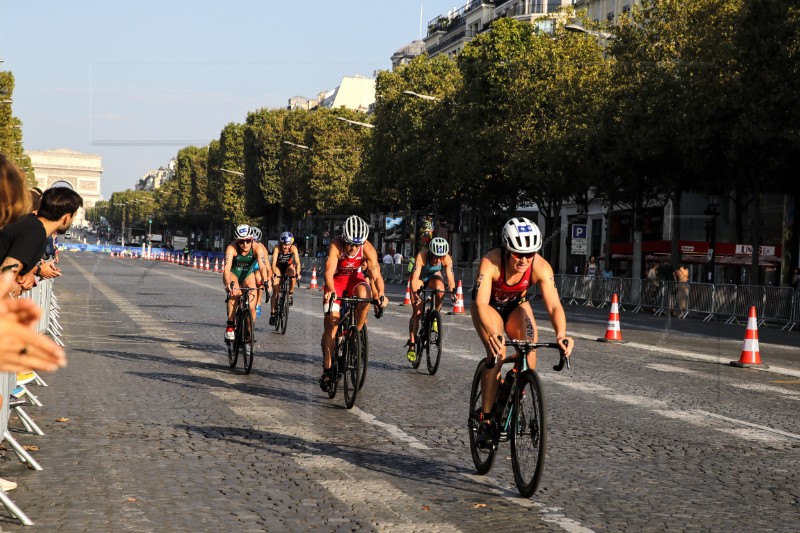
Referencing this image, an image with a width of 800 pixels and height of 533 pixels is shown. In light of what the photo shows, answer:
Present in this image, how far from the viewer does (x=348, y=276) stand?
11.7 metres

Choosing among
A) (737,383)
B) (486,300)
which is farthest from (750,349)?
(486,300)

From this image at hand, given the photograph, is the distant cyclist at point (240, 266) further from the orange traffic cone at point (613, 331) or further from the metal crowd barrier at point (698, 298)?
the metal crowd barrier at point (698, 298)

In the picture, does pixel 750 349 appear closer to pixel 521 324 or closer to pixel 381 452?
pixel 381 452

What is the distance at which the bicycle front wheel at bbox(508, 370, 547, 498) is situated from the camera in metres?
6.79

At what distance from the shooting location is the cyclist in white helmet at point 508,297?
23.5 ft

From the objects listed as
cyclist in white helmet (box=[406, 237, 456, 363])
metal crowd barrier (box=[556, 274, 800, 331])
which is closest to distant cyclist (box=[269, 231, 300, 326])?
cyclist in white helmet (box=[406, 237, 456, 363])

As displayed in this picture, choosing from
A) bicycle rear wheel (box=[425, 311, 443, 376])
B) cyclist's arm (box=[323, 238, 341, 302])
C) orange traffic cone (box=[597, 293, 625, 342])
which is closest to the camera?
cyclist's arm (box=[323, 238, 341, 302])

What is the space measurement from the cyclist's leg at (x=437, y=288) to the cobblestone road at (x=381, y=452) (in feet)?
2.90

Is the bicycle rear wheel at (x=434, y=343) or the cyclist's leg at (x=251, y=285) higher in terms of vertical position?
the cyclist's leg at (x=251, y=285)

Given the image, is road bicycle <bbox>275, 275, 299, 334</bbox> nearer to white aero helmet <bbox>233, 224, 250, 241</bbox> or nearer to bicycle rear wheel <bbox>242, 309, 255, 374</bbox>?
white aero helmet <bbox>233, 224, 250, 241</bbox>

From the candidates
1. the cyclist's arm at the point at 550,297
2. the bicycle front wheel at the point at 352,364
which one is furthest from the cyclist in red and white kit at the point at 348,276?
the cyclist's arm at the point at 550,297

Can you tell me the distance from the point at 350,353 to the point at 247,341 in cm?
307

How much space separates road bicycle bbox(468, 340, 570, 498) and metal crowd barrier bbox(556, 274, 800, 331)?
24231 millimetres

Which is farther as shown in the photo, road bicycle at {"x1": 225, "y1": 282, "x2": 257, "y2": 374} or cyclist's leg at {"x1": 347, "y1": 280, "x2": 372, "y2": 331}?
road bicycle at {"x1": 225, "y1": 282, "x2": 257, "y2": 374}
